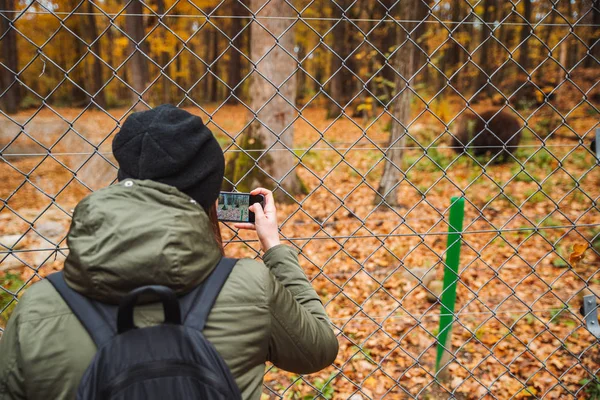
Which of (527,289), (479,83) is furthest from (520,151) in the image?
(479,83)

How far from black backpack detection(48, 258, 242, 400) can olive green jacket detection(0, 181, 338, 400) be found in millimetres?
31

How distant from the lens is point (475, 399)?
280 centimetres

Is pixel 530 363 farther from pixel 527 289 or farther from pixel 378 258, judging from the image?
pixel 378 258

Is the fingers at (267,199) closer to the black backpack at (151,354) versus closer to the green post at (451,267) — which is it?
the black backpack at (151,354)

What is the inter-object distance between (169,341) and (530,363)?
A: 301 centimetres

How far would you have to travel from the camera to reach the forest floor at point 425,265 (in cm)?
227

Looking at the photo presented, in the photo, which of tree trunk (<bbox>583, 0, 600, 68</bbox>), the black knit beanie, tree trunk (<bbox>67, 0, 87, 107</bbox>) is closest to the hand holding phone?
the black knit beanie

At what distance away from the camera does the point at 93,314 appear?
38.0 inches

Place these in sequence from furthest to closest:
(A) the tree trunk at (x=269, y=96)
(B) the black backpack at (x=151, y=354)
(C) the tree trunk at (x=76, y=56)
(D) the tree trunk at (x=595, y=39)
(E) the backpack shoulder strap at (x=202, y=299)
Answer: (C) the tree trunk at (x=76, y=56), (A) the tree trunk at (x=269, y=96), (D) the tree trunk at (x=595, y=39), (E) the backpack shoulder strap at (x=202, y=299), (B) the black backpack at (x=151, y=354)

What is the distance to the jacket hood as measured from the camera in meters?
0.93

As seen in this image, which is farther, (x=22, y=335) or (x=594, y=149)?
(x=594, y=149)

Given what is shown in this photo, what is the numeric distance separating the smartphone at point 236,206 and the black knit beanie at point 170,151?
0.34m

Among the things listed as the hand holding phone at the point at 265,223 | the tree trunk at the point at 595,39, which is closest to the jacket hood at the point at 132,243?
the hand holding phone at the point at 265,223

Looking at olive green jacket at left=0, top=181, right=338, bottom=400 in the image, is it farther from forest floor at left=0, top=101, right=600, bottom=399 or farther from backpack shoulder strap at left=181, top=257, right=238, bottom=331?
forest floor at left=0, top=101, right=600, bottom=399
